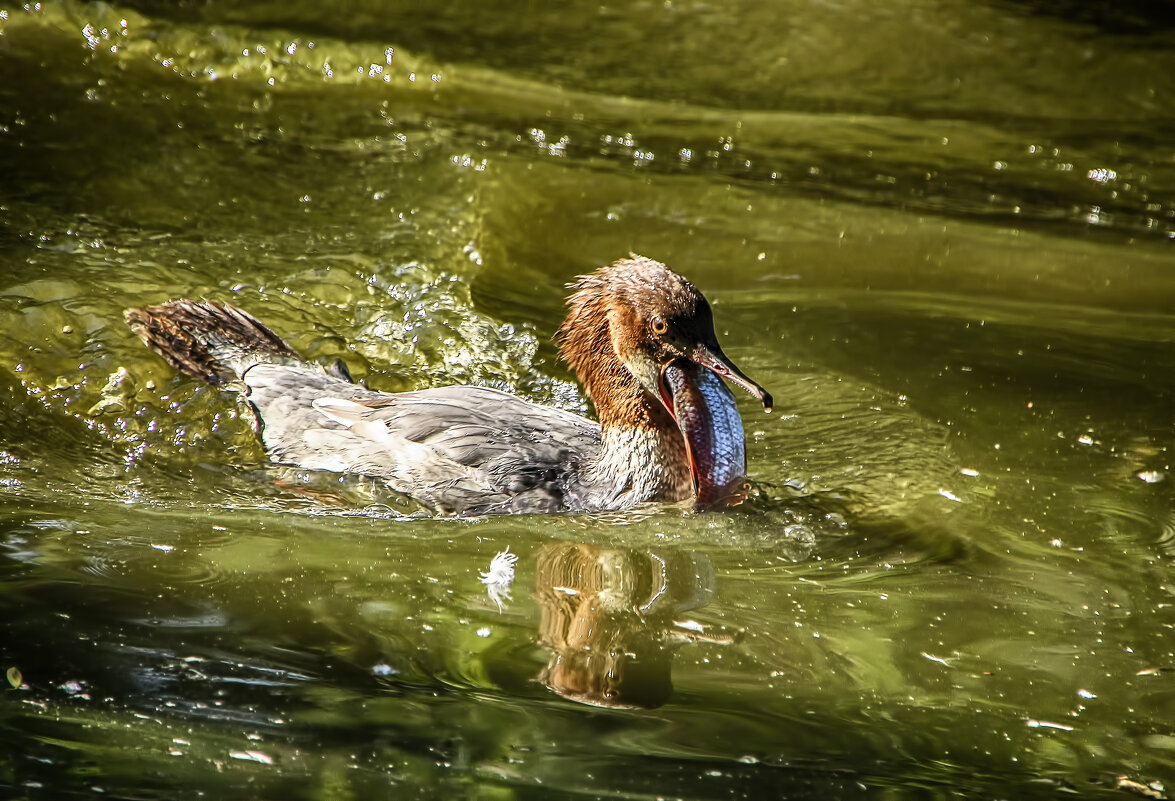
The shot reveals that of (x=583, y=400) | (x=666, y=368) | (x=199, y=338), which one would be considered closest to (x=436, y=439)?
(x=666, y=368)

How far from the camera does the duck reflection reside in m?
4.12

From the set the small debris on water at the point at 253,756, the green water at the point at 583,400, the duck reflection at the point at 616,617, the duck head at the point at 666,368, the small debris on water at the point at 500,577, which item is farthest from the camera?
the duck head at the point at 666,368

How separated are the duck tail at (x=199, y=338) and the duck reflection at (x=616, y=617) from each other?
7.68 feet

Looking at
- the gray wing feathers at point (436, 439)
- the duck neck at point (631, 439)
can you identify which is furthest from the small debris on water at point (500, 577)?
the duck neck at point (631, 439)

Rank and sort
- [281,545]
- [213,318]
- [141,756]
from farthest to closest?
[213,318]
[281,545]
[141,756]

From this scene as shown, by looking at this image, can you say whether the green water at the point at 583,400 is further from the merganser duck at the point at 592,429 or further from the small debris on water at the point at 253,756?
the merganser duck at the point at 592,429

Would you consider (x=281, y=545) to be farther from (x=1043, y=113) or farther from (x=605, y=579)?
(x=1043, y=113)

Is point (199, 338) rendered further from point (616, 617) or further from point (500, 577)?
point (616, 617)

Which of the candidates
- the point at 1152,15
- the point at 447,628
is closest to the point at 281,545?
the point at 447,628

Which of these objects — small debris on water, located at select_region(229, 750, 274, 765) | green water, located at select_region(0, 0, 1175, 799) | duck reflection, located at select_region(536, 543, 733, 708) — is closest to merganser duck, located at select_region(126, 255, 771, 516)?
green water, located at select_region(0, 0, 1175, 799)

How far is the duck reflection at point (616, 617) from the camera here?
4.12 metres

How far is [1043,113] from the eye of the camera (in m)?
10.4

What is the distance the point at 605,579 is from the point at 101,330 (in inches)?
133

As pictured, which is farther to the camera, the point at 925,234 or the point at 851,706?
the point at 925,234
